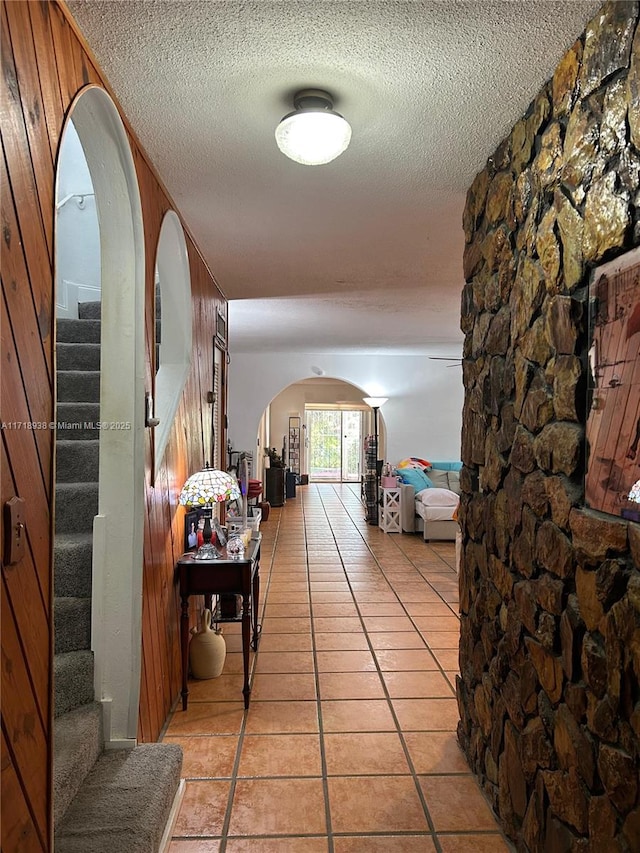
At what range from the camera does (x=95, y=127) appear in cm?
189

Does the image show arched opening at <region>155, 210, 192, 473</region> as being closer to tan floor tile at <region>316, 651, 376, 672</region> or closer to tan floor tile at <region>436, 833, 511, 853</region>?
tan floor tile at <region>316, 651, 376, 672</region>

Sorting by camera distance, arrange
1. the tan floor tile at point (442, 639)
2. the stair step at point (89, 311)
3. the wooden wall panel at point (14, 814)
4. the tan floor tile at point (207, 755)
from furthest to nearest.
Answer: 1. the tan floor tile at point (442, 639)
2. the stair step at point (89, 311)
3. the tan floor tile at point (207, 755)
4. the wooden wall panel at point (14, 814)

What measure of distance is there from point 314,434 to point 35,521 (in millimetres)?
14228

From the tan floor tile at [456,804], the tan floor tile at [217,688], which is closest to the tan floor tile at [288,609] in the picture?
the tan floor tile at [217,688]

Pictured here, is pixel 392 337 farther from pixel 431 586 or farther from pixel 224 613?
pixel 224 613

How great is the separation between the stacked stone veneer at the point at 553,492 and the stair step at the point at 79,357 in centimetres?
196

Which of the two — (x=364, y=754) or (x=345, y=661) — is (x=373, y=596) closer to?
(x=345, y=661)

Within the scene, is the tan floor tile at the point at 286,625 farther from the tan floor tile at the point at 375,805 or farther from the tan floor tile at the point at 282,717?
the tan floor tile at the point at 375,805

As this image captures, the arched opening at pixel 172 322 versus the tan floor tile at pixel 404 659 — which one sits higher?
the arched opening at pixel 172 322

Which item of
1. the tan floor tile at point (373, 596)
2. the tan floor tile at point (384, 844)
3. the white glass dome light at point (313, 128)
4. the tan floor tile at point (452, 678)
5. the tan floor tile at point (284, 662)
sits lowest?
the tan floor tile at point (384, 844)

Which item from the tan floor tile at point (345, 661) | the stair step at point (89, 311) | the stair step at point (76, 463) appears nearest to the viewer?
the stair step at point (76, 463)

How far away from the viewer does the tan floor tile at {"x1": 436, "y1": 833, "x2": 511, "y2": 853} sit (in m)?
2.01

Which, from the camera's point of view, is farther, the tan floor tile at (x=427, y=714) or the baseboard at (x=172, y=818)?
the tan floor tile at (x=427, y=714)

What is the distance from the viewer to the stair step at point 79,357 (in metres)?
3.15
